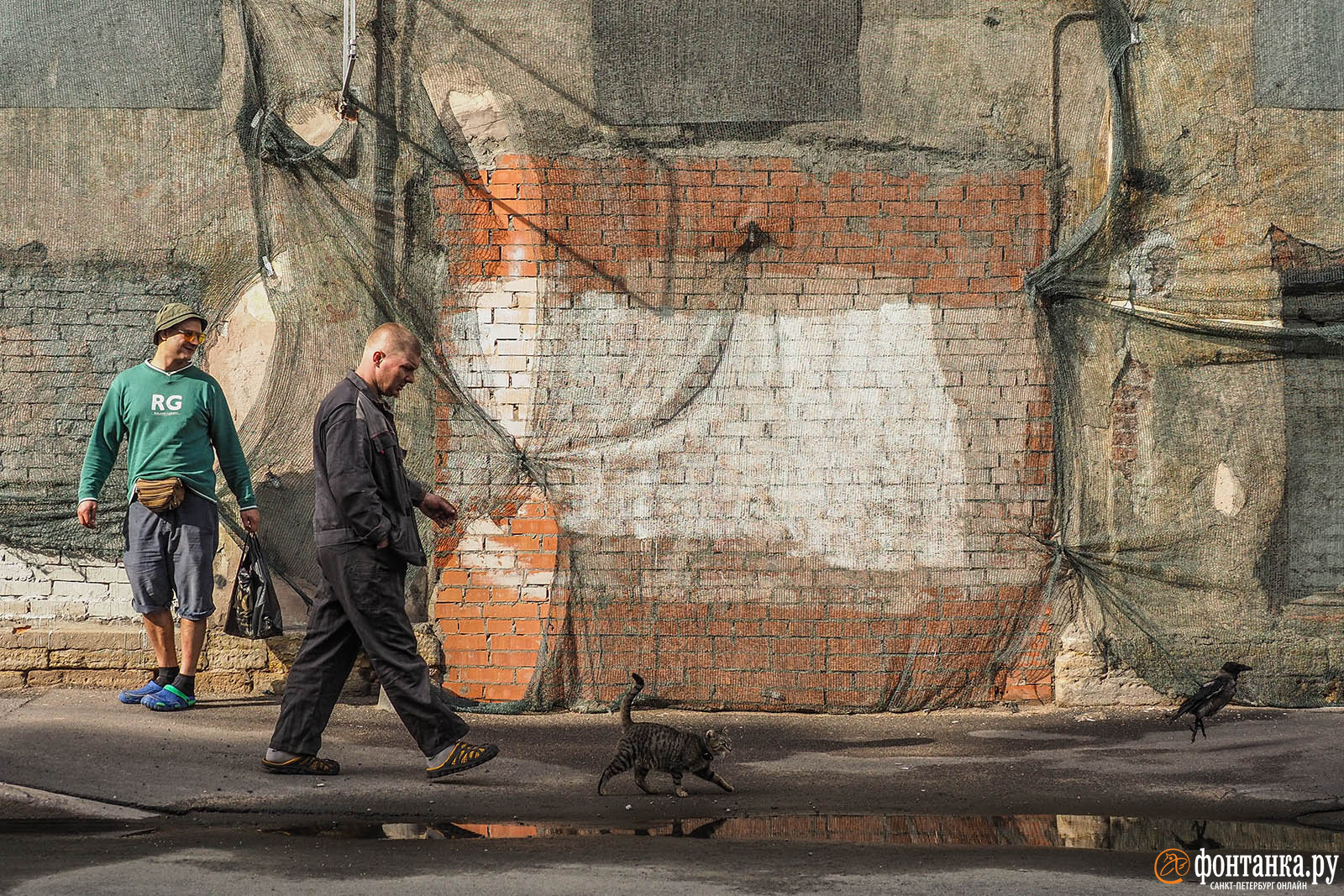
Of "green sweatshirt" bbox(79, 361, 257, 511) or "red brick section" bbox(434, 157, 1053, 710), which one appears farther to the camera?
"red brick section" bbox(434, 157, 1053, 710)

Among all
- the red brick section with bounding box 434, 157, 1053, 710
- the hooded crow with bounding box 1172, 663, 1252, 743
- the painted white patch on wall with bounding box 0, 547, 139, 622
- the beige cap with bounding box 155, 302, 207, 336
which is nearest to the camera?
the hooded crow with bounding box 1172, 663, 1252, 743

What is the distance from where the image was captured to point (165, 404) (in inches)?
243

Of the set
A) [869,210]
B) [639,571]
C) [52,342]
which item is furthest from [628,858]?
[52,342]

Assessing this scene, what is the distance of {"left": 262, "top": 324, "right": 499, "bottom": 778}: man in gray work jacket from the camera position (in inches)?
199

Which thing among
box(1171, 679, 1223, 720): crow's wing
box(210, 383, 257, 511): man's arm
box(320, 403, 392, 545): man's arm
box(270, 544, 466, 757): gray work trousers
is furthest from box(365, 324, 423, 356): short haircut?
box(1171, 679, 1223, 720): crow's wing

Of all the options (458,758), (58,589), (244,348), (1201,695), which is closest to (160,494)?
(244,348)

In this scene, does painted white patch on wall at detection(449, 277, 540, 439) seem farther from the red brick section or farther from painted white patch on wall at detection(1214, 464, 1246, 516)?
painted white patch on wall at detection(1214, 464, 1246, 516)

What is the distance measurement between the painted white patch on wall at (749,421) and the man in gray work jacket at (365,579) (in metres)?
1.45

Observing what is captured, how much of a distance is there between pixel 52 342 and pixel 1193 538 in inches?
233

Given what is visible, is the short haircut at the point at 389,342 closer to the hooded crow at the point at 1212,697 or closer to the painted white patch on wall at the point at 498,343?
the painted white patch on wall at the point at 498,343

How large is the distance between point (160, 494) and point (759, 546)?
289 cm

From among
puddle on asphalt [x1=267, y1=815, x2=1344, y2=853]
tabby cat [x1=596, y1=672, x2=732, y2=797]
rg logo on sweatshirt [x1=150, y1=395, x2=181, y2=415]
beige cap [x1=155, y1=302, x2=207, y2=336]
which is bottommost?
puddle on asphalt [x1=267, y1=815, x2=1344, y2=853]

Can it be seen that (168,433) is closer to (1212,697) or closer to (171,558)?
(171,558)

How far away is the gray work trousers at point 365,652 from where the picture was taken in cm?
507
